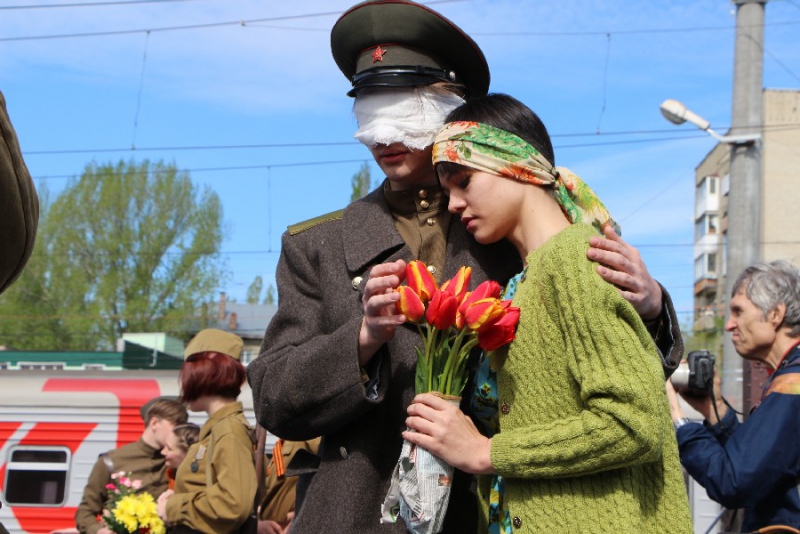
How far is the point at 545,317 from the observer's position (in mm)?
2160

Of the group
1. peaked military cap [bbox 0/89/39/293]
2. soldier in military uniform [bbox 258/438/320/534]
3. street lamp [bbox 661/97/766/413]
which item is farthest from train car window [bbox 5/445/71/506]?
peaked military cap [bbox 0/89/39/293]

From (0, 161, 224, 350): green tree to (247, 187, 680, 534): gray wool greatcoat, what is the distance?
41.6 m

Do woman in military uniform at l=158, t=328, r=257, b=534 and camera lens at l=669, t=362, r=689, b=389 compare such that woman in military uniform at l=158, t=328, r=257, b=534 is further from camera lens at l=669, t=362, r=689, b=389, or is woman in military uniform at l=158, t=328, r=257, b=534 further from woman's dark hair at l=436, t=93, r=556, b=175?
woman's dark hair at l=436, t=93, r=556, b=175

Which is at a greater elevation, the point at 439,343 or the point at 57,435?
the point at 439,343

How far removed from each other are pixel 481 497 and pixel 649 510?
1.36ft

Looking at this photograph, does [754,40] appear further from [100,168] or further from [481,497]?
[100,168]

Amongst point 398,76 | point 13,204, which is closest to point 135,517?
point 398,76

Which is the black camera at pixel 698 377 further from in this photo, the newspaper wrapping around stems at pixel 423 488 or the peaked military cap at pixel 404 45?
the newspaper wrapping around stems at pixel 423 488

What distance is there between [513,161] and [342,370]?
2.09 feet

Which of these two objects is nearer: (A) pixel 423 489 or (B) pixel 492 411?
(A) pixel 423 489

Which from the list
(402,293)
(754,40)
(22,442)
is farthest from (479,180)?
(754,40)

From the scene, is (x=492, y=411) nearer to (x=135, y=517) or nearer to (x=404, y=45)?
A: (x=404, y=45)

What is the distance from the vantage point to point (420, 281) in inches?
85.8

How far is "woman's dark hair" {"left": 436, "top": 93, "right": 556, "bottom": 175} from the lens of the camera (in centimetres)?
238
